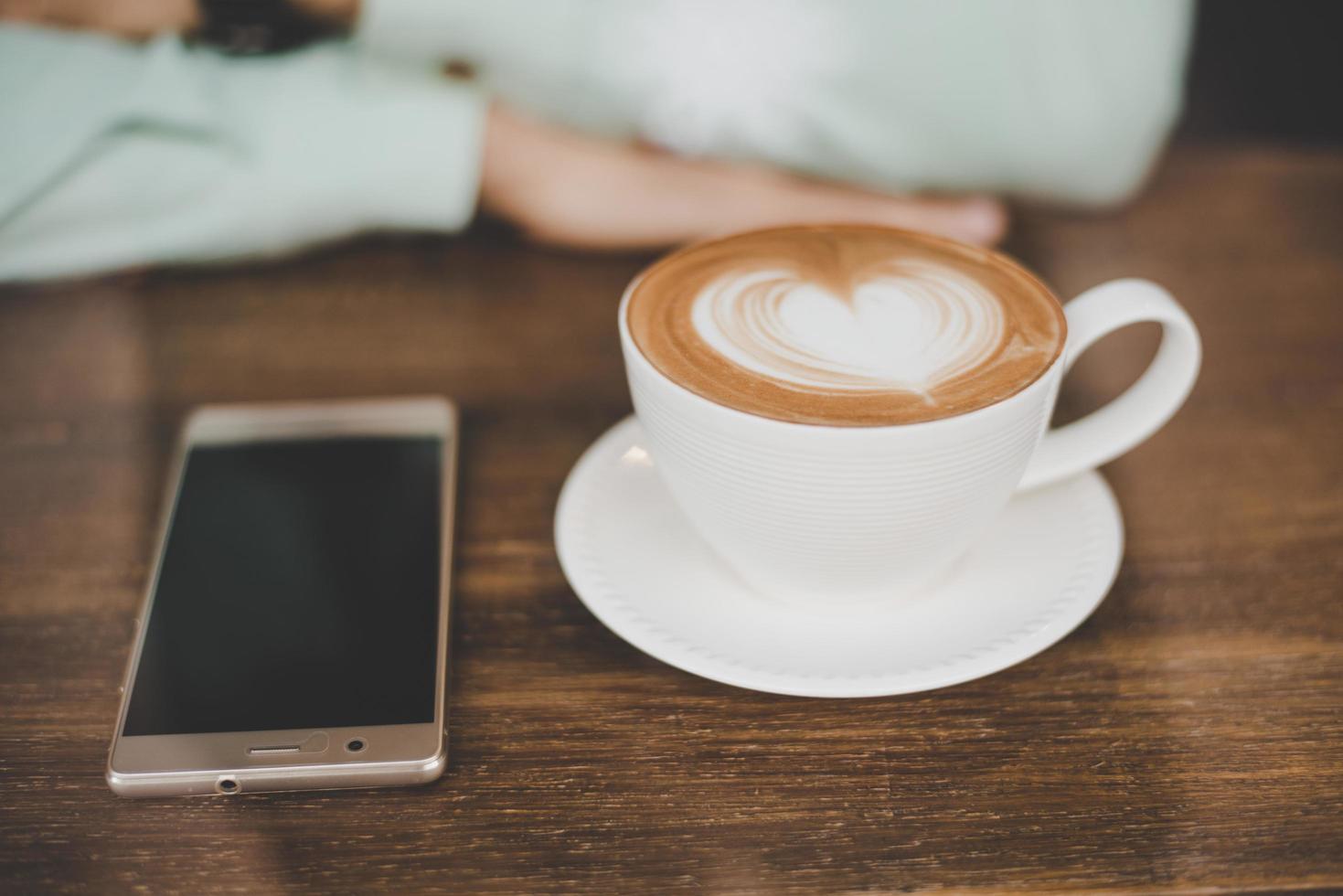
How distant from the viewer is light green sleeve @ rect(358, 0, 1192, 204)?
0.76 meters

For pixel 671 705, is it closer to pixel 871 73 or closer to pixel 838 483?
pixel 838 483

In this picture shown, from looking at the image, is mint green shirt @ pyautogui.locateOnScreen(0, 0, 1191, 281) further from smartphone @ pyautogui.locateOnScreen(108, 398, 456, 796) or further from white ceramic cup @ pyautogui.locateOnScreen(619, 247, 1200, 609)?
white ceramic cup @ pyautogui.locateOnScreen(619, 247, 1200, 609)

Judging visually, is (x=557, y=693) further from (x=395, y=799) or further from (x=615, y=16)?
(x=615, y=16)

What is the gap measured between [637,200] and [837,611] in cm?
37

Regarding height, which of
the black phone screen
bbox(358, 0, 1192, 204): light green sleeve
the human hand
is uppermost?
bbox(358, 0, 1192, 204): light green sleeve

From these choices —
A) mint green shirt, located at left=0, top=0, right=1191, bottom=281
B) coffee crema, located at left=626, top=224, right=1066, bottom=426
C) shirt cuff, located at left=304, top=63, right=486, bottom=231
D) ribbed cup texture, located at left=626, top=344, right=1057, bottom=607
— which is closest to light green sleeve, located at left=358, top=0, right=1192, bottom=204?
mint green shirt, located at left=0, top=0, right=1191, bottom=281

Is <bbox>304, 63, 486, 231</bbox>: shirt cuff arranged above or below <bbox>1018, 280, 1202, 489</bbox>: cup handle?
below

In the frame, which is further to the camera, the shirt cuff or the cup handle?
the shirt cuff

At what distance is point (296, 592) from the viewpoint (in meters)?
0.43

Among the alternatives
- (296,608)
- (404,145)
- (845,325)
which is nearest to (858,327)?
(845,325)

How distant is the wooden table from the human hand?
0.35 feet

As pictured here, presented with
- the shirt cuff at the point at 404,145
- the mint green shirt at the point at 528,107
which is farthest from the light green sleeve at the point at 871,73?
the shirt cuff at the point at 404,145

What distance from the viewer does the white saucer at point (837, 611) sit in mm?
374

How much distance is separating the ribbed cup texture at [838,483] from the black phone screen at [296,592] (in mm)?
122
